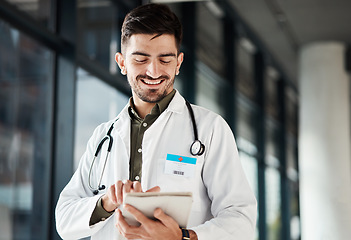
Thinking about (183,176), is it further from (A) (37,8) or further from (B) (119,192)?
(A) (37,8)

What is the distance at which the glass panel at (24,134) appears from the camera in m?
3.23

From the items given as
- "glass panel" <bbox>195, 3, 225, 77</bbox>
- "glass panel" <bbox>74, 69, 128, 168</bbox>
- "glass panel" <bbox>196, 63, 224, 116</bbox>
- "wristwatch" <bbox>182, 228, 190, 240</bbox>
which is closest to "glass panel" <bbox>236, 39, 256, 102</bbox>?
"glass panel" <bbox>195, 3, 225, 77</bbox>

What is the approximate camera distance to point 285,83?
10.2m

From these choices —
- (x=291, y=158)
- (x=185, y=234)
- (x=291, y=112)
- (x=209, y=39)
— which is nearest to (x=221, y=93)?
(x=209, y=39)

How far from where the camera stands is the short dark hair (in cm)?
148

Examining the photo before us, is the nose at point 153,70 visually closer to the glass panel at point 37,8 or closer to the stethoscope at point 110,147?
the stethoscope at point 110,147

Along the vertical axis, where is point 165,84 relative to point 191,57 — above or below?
below

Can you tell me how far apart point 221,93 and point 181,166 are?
546 centimetres

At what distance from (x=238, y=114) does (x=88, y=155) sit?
19.6 ft

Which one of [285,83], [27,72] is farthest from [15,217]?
[285,83]

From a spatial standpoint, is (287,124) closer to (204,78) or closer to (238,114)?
(238,114)

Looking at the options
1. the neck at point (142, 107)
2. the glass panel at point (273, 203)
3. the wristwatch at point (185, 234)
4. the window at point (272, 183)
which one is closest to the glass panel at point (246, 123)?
the window at point (272, 183)

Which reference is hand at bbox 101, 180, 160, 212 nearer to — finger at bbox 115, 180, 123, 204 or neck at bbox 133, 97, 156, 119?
finger at bbox 115, 180, 123, 204

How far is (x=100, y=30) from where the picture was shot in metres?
4.06
